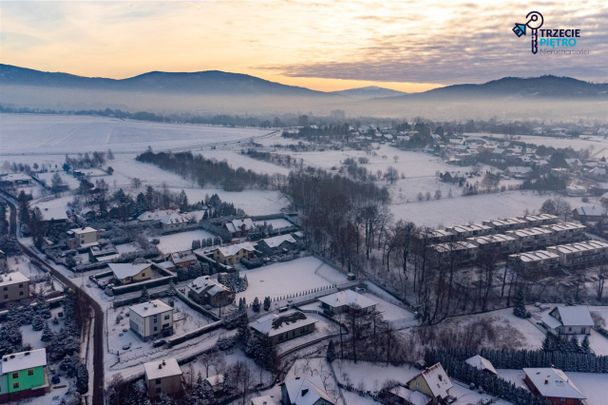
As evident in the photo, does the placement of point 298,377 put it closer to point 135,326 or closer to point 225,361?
point 225,361

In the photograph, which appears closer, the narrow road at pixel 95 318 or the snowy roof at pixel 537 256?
the narrow road at pixel 95 318

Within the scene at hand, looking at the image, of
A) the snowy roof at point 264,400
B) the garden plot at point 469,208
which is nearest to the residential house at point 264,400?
the snowy roof at point 264,400

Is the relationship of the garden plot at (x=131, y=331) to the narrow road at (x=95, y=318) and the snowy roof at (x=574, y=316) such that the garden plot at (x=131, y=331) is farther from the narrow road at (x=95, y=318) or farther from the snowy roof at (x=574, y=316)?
the snowy roof at (x=574, y=316)

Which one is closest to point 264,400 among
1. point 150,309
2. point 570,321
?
point 150,309

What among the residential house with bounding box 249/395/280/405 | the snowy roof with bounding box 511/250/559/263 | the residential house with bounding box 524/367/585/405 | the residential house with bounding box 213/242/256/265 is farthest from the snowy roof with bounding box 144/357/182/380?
the snowy roof with bounding box 511/250/559/263

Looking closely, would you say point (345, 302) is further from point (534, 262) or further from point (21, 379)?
point (21, 379)

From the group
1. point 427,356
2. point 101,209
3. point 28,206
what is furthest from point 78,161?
point 427,356
